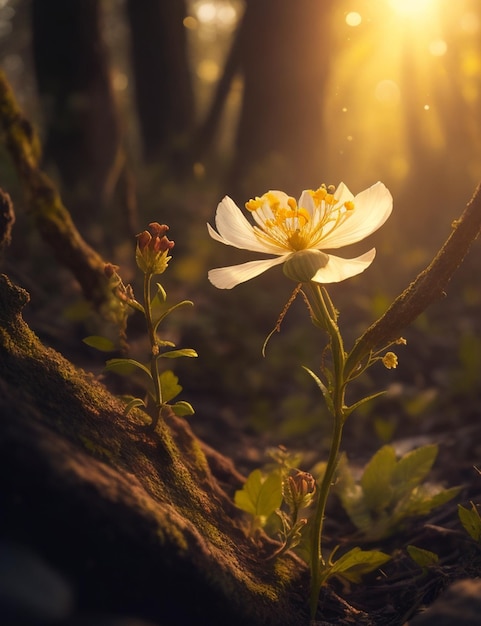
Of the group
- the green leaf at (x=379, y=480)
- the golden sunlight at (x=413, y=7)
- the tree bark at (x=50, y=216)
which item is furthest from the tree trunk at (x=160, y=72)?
the green leaf at (x=379, y=480)

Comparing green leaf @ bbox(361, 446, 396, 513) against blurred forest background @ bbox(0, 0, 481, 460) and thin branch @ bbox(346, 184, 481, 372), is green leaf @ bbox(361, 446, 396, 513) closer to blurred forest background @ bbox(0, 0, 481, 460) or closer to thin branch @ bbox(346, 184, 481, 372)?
thin branch @ bbox(346, 184, 481, 372)

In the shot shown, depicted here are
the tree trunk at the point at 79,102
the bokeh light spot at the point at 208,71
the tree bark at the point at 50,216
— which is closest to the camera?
the tree bark at the point at 50,216

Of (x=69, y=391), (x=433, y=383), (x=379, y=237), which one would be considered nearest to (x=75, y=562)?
(x=69, y=391)

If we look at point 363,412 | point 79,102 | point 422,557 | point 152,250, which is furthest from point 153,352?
point 79,102

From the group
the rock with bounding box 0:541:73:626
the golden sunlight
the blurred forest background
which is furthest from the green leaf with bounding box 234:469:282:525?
the golden sunlight

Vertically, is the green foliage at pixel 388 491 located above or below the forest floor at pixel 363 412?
above

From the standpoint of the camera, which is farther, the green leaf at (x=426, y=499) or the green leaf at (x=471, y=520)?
the green leaf at (x=426, y=499)

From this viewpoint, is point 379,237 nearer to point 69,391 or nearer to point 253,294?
point 253,294

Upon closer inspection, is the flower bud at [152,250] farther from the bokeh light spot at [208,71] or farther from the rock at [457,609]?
the bokeh light spot at [208,71]
